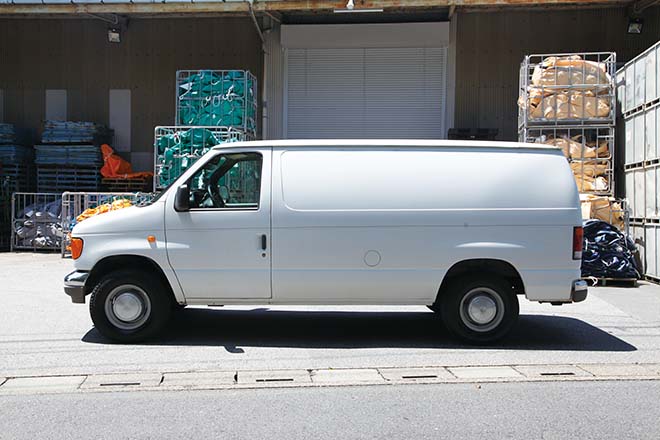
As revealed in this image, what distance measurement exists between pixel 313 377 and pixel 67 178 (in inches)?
573

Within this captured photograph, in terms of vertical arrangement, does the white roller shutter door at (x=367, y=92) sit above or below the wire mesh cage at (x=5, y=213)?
above

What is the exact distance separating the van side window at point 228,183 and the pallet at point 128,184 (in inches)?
445

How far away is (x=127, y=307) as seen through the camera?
7.23m

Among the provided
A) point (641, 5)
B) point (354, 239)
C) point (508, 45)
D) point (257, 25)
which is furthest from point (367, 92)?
point (354, 239)

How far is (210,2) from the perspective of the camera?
16750 mm

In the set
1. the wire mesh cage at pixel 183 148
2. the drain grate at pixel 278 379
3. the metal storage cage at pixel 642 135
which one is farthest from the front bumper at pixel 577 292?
the wire mesh cage at pixel 183 148

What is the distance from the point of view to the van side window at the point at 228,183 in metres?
7.20

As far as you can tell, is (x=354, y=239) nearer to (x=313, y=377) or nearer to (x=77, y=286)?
(x=313, y=377)

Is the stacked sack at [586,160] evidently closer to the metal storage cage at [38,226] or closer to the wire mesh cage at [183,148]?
the wire mesh cage at [183,148]

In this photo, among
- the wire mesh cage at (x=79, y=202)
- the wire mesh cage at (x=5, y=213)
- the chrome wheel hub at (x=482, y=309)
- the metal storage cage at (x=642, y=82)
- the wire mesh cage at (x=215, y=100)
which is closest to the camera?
the chrome wheel hub at (x=482, y=309)

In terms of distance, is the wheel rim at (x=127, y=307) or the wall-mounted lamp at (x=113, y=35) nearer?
the wheel rim at (x=127, y=307)

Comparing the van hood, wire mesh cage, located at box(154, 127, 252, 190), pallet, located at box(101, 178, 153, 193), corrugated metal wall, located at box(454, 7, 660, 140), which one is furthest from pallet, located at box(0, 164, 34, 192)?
the van hood

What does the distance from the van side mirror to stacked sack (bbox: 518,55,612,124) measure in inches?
368

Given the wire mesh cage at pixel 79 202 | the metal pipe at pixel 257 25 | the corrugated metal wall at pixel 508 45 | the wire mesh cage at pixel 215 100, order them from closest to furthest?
the wire mesh cage at pixel 79 202 → the wire mesh cage at pixel 215 100 → the metal pipe at pixel 257 25 → the corrugated metal wall at pixel 508 45
